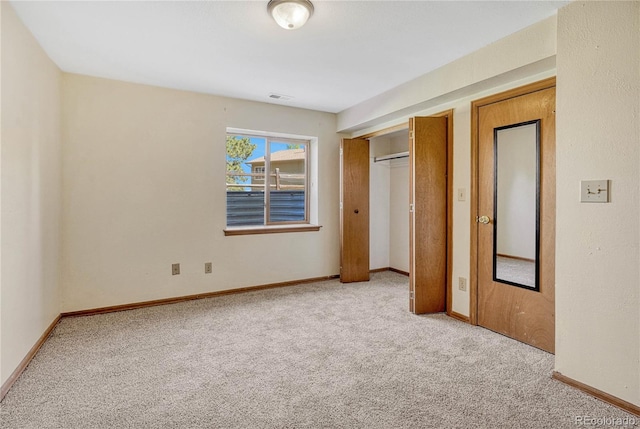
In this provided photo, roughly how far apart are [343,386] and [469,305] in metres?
1.60

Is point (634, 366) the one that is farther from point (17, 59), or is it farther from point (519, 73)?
point (17, 59)

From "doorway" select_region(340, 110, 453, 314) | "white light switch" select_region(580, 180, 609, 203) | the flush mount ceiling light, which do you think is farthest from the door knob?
the flush mount ceiling light

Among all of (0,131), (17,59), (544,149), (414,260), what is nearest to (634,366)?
(544,149)

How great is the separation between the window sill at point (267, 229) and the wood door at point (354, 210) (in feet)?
1.41

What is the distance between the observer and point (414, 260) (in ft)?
10.6

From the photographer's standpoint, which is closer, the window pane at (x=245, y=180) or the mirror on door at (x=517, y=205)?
the mirror on door at (x=517, y=205)

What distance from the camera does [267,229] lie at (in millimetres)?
4125

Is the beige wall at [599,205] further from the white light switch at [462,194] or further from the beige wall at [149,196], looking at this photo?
the beige wall at [149,196]

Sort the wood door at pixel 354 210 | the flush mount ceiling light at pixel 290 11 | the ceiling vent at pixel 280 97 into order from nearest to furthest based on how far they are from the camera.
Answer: the flush mount ceiling light at pixel 290 11 → the ceiling vent at pixel 280 97 → the wood door at pixel 354 210

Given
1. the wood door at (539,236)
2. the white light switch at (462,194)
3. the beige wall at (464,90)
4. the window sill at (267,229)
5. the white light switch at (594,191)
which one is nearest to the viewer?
the white light switch at (594,191)

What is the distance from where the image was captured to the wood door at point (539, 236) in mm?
2412
